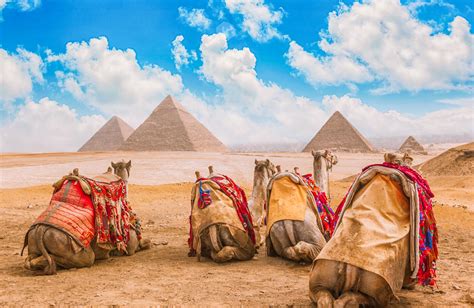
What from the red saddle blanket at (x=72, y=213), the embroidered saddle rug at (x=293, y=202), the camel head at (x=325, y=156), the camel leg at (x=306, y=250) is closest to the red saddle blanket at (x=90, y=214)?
the red saddle blanket at (x=72, y=213)

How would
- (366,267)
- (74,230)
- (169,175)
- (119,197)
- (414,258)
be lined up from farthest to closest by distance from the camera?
(169,175)
(119,197)
(74,230)
(414,258)
(366,267)

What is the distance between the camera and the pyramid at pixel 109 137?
11006cm

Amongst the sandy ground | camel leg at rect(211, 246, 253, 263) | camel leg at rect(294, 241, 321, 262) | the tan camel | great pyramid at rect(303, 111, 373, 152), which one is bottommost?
the sandy ground

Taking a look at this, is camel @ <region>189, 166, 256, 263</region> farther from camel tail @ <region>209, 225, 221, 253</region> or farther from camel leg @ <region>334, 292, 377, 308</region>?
camel leg @ <region>334, 292, 377, 308</region>

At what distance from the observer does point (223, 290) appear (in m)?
4.36

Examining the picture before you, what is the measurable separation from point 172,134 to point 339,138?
1381 inches

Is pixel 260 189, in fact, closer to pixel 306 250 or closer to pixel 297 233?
pixel 297 233

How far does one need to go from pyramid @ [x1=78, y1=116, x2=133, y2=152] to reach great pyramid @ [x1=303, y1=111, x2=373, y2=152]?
163ft

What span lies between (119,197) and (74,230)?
104 cm

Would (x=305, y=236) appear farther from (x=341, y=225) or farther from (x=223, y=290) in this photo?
(x=341, y=225)

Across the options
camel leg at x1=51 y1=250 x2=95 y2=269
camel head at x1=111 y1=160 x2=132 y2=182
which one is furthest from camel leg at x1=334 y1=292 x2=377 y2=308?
camel head at x1=111 y1=160 x2=132 y2=182

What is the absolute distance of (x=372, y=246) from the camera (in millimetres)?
3326

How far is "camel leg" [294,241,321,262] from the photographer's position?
5172 millimetres

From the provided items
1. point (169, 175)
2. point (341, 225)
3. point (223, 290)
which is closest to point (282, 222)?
point (223, 290)
